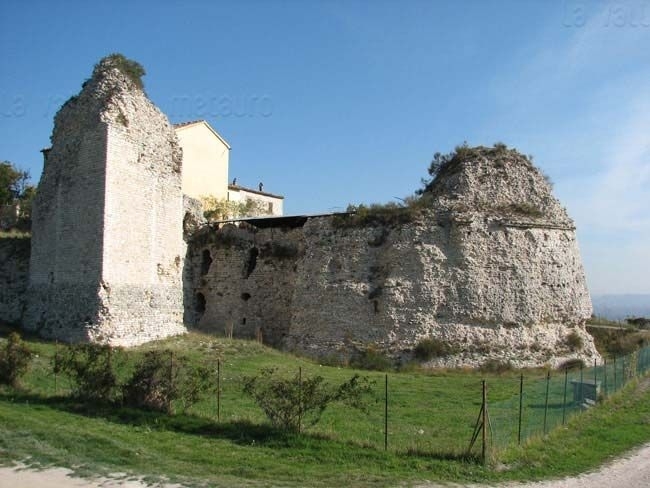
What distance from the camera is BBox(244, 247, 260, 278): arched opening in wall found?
29.0 meters

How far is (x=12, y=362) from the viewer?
1493cm

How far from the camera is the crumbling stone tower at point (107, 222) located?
2227cm

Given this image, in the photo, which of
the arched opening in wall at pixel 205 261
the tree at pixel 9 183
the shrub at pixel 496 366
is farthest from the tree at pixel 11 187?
the shrub at pixel 496 366

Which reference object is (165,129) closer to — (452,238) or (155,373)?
(452,238)

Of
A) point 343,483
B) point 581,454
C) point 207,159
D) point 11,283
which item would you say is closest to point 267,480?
point 343,483

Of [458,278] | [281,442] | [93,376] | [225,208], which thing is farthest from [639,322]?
[93,376]

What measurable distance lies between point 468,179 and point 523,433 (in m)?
15.3

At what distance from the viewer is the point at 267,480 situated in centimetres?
951

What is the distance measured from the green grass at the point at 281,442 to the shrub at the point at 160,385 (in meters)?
0.38

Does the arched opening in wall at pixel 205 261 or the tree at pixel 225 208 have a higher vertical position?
the tree at pixel 225 208

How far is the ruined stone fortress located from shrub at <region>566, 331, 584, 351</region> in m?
0.05

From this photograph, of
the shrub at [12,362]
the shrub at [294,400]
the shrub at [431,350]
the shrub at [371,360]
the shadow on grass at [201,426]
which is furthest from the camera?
the shrub at [371,360]

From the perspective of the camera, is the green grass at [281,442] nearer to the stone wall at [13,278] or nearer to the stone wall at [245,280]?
the stone wall at [13,278]

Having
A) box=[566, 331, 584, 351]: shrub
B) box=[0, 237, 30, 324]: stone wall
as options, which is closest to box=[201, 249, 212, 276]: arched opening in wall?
box=[0, 237, 30, 324]: stone wall
